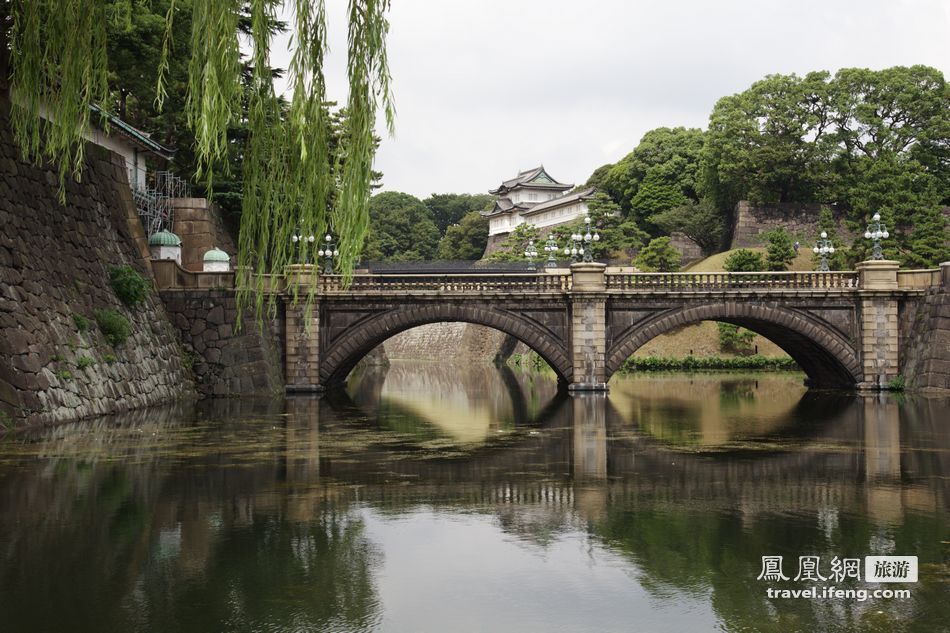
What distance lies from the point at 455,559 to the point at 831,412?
77.1 ft

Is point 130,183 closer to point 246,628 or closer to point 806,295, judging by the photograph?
point 806,295

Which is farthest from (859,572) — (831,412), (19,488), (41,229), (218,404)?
(218,404)

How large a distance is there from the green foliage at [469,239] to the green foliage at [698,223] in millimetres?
34245

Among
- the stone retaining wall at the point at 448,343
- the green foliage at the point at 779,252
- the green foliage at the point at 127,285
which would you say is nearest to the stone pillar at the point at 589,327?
the green foliage at the point at 127,285

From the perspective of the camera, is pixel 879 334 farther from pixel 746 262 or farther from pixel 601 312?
pixel 746 262

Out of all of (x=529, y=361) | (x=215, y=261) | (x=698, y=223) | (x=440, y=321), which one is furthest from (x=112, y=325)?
(x=698, y=223)

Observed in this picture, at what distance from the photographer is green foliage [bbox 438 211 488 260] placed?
380 ft

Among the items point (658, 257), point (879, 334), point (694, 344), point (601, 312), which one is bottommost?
point (879, 334)

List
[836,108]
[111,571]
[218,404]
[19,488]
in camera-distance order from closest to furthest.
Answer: [111,571], [19,488], [218,404], [836,108]

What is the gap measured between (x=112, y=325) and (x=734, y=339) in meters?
45.9

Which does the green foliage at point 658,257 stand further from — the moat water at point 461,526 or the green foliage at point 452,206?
the green foliage at point 452,206

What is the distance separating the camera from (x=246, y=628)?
29.8 feet

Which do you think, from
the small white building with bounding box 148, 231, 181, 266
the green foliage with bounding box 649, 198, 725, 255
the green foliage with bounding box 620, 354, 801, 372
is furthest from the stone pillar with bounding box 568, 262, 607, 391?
the green foliage with bounding box 649, 198, 725, 255

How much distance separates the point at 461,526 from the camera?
45.1 ft
